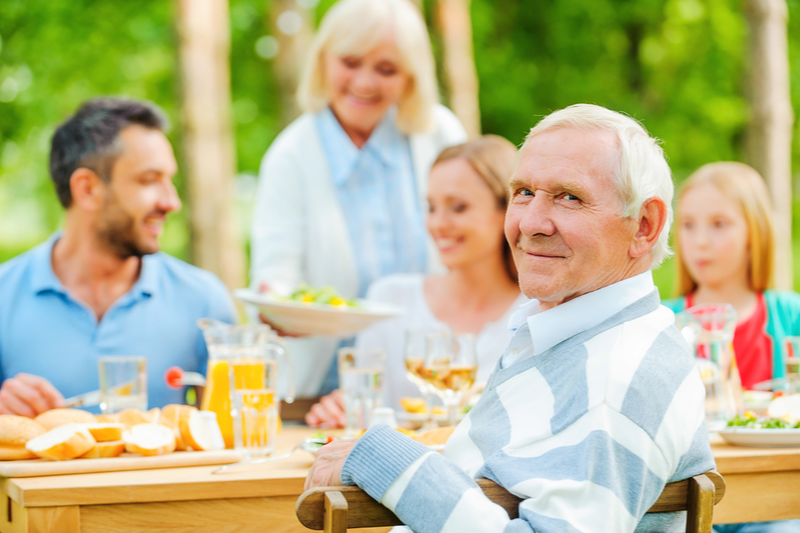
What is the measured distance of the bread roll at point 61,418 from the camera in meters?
2.03

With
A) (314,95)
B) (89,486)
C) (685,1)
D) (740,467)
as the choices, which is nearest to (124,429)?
(89,486)

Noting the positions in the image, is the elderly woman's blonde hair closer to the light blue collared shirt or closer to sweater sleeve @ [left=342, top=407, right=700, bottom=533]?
the light blue collared shirt

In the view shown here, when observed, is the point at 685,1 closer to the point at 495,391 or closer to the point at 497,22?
the point at 497,22

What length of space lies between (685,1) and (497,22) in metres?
2.77

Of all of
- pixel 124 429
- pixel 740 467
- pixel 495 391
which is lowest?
pixel 740 467

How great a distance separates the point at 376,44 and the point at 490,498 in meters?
2.31

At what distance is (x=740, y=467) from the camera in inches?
76.0

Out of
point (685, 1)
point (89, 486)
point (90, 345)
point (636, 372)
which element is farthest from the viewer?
point (685, 1)

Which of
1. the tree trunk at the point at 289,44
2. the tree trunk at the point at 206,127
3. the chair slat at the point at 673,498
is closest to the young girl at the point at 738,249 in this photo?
the chair slat at the point at 673,498

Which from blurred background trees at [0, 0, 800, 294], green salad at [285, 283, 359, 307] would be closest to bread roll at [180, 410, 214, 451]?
green salad at [285, 283, 359, 307]

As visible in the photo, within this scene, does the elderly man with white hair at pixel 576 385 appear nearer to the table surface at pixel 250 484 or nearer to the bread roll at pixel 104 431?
the table surface at pixel 250 484

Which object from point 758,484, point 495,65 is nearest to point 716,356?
point 758,484

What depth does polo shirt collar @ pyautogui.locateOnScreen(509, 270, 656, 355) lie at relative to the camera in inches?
57.5

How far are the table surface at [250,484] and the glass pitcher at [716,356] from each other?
0.19 meters
